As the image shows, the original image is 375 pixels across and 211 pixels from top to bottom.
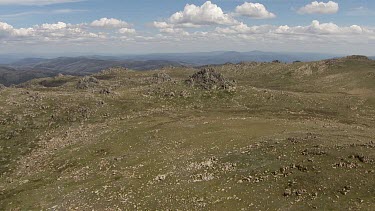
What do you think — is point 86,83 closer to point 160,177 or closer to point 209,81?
point 209,81

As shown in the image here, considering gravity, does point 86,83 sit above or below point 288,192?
above

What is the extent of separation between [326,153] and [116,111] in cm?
6431

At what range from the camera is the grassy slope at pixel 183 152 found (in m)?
41.5

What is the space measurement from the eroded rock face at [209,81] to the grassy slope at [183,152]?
6.85 meters

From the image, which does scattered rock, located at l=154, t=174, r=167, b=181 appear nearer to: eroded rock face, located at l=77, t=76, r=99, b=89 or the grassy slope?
the grassy slope

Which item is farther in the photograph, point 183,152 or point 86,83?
point 86,83

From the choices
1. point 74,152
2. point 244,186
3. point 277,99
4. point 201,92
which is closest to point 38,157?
point 74,152

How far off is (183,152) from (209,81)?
69.6 meters

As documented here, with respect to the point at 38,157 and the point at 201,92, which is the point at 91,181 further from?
the point at 201,92

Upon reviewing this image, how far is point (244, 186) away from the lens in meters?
43.3

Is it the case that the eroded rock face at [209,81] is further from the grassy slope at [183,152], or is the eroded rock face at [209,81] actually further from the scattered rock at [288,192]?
the scattered rock at [288,192]

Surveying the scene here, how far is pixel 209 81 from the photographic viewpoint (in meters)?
128

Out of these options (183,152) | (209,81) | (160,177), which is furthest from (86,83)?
(160,177)

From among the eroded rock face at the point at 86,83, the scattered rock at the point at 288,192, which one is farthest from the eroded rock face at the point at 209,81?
the scattered rock at the point at 288,192
